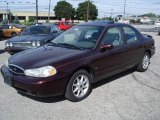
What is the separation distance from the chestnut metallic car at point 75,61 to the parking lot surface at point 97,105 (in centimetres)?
30

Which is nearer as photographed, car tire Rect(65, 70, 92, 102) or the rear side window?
car tire Rect(65, 70, 92, 102)

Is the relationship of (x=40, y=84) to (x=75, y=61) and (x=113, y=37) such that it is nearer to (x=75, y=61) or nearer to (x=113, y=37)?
(x=75, y=61)

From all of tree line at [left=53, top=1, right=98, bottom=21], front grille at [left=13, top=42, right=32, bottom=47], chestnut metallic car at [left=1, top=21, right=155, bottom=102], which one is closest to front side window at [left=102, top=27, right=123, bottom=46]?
chestnut metallic car at [left=1, top=21, right=155, bottom=102]

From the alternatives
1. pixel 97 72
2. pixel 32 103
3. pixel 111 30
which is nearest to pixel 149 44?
pixel 111 30

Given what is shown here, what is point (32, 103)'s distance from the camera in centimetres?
484

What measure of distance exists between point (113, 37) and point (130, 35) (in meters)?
0.92

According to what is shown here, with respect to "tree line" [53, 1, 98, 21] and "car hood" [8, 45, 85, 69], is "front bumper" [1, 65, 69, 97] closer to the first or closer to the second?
"car hood" [8, 45, 85, 69]

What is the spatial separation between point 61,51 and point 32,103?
1.21 m

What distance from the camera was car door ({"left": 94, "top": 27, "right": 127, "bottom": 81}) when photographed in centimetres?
541

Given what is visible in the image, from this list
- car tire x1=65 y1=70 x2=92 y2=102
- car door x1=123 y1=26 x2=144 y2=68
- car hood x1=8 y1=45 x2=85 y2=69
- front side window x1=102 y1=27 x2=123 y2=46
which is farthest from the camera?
car door x1=123 y1=26 x2=144 y2=68

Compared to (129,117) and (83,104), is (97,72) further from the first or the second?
(129,117)

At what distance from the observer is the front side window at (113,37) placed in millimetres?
5647

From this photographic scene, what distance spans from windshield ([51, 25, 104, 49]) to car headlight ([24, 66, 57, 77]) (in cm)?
114

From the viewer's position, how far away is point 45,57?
4.87 m
